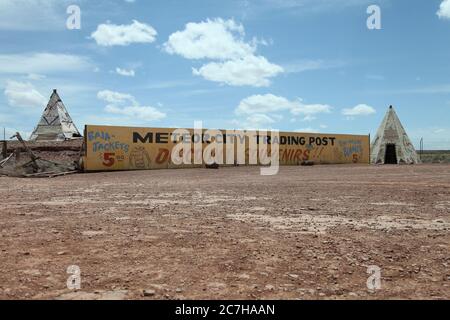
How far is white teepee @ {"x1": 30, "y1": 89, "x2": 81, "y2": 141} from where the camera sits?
115ft

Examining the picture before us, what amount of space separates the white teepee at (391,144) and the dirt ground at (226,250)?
3216 centimetres

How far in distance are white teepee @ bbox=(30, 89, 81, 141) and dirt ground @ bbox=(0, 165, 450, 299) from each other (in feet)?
91.4

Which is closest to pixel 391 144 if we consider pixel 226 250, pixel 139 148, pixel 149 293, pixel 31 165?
pixel 139 148

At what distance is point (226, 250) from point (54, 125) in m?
34.0

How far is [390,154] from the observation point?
39844 mm

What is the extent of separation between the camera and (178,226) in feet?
21.9

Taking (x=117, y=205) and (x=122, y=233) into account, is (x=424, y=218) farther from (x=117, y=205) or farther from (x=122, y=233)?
(x=117, y=205)

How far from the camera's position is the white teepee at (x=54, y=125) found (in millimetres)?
35125

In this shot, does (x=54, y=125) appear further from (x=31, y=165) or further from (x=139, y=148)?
(x=31, y=165)

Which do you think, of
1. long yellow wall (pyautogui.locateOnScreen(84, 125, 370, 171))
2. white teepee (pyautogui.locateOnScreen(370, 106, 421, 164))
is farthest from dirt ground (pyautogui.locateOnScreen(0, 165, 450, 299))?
white teepee (pyautogui.locateOnScreen(370, 106, 421, 164))

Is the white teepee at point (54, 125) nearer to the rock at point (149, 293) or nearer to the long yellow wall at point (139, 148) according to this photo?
the long yellow wall at point (139, 148)

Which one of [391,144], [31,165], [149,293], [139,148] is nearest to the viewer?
[149,293]

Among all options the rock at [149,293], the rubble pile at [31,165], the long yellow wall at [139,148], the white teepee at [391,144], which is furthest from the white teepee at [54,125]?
the rock at [149,293]

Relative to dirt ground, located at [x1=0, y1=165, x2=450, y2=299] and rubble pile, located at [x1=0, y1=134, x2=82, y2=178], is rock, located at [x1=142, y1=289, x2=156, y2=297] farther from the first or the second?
rubble pile, located at [x1=0, y1=134, x2=82, y2=178]
